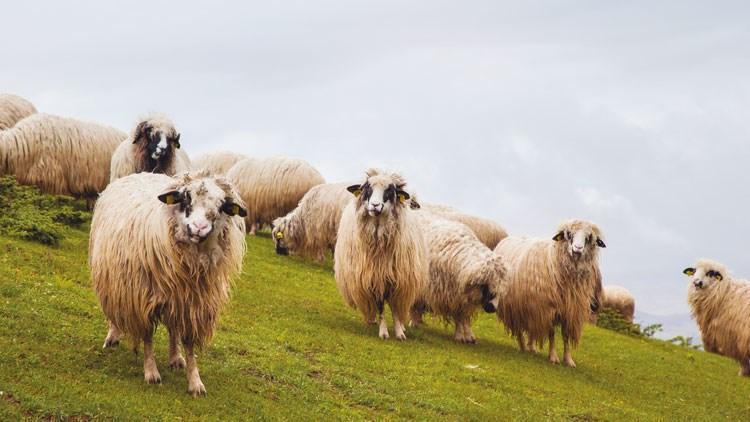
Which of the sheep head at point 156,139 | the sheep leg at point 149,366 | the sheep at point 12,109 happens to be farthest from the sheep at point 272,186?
the sheep leg at point 149,366

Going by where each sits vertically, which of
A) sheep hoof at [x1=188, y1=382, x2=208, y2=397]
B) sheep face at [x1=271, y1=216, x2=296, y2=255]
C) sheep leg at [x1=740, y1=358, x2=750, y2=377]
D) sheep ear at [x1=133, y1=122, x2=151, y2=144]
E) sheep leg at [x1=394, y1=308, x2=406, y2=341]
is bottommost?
sheep hoof at [x1=188, y1=382, x2=208, y2=397]

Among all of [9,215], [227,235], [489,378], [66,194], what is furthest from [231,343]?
[66,194]

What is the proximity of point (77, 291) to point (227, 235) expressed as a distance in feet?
18.3

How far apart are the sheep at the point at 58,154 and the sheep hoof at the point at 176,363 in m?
13.2

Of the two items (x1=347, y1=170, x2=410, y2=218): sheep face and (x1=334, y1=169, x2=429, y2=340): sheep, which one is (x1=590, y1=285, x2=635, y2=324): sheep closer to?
(x1=334, y1=169, x2=429, y2=340): sheep

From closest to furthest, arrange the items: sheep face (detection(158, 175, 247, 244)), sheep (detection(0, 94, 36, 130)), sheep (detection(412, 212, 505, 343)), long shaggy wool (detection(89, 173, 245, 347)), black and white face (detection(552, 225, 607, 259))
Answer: sheep face (detection(158, 175, 247, 244))
long shaggy wool (detection(89, 173, 245, 347))
black and white face (detection(552, 225, 607, 259))
sheep (detection(412, 212, 505, 343))
sheep (detection(0, 94, 36, 130))

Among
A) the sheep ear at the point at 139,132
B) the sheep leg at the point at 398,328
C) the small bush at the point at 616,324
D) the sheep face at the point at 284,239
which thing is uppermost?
the sheep ear at the point at 139,132

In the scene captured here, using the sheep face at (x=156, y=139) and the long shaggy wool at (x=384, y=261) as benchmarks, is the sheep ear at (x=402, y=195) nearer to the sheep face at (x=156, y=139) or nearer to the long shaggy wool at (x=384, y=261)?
the long shaggy wool at (x=384, y=261)

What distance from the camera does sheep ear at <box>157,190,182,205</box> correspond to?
8703 mm

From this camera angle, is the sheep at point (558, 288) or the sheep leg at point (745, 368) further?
the sheep leg at point (745, 368)

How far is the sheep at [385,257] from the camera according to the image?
1488 centimetres

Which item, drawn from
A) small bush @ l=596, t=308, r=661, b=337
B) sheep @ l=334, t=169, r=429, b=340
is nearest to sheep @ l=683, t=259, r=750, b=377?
small bush @ l=596, t=308, r=661, b=337

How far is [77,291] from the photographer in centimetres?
1345

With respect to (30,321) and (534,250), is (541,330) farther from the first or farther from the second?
(30,321)
